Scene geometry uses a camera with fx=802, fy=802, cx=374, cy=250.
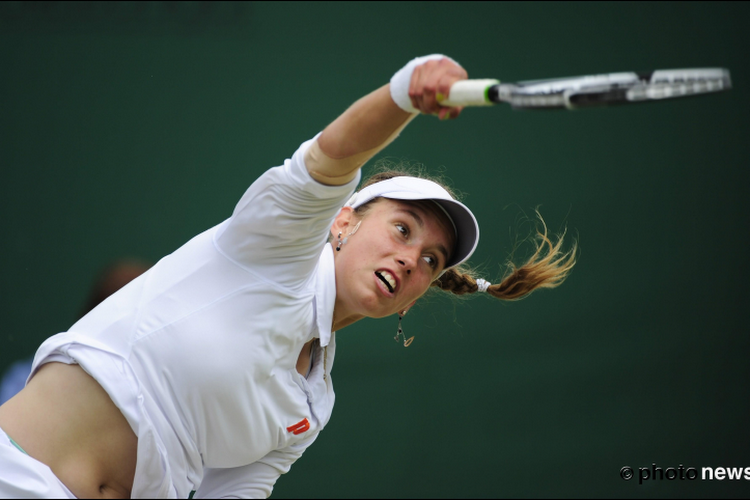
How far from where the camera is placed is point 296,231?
133 centimetres

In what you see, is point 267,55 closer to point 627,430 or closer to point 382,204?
point 382,204

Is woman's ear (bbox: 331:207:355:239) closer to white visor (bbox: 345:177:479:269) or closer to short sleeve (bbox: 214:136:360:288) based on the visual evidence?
white visor (bbox: 345:177:479:269)

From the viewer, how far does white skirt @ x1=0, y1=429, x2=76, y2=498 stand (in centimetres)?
133

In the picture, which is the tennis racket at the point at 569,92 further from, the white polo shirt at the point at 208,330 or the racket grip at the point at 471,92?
the white polo shirt at the point at 208,330

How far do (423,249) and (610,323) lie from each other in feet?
6.43

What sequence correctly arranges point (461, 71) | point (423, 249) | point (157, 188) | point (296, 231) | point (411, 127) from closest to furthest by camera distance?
point (461, 71), point (296, 231), point (423, 249), point (157, 188), point (411, 127)

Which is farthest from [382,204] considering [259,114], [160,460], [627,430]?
[627,430]

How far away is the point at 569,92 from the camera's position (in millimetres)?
1117

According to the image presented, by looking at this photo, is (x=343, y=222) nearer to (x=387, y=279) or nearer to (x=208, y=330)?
(x=387, y=279)

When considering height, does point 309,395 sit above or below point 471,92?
below

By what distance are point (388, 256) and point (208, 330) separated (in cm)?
39

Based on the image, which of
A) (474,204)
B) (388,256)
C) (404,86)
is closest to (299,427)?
(388,256)

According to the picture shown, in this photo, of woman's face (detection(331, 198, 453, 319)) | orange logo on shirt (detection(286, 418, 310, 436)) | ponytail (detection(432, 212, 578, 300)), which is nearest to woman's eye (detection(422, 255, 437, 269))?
woman's face (detection(331, 198, 453, 319))

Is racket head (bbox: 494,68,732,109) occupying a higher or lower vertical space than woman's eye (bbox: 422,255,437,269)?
higher
